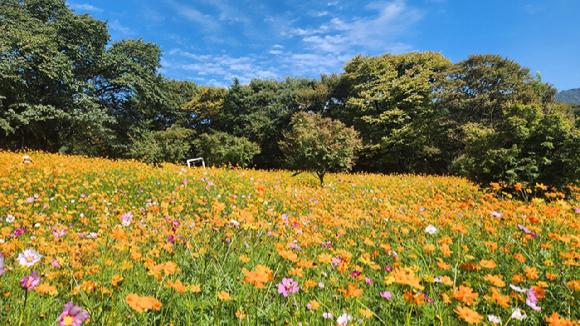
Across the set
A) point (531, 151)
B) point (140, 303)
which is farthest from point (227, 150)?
point (140, 303)

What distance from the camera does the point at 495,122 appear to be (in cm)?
1939

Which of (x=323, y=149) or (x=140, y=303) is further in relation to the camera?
(x=323, y=149)

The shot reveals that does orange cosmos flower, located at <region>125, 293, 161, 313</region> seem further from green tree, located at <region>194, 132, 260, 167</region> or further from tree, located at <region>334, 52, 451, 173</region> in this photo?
green tree, located at <region>194, 132, 260, 167</region>

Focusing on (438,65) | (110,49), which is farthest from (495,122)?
(110,49)

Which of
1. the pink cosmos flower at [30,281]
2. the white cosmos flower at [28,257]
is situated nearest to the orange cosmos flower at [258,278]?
the pink cosmos flower at [30,281]

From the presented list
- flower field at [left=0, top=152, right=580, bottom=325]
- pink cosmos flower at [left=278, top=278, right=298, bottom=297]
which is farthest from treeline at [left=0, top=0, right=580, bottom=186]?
pink cosmos flower at [left=278, top=278, right=298, bottom=297]

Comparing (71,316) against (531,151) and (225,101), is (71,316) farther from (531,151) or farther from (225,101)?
(225,101)

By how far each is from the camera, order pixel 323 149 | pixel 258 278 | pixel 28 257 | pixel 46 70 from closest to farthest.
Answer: pixel 258 278, pixel 28 257, pixel 323 149, pixel 46 70

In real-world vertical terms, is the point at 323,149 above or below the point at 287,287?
above

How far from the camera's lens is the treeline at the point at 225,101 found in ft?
53.6

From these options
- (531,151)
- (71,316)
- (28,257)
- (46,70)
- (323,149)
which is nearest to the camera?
(71,316)

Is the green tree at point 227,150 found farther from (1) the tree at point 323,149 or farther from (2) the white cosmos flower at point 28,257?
(2) the white cosmos flower at point 28,257

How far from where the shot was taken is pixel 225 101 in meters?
28.1

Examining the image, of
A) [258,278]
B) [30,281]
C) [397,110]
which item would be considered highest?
[397,110]
